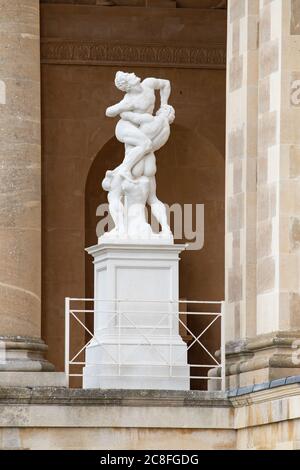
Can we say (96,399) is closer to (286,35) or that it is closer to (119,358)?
(119,358)

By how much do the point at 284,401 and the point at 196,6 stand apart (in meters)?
15.6

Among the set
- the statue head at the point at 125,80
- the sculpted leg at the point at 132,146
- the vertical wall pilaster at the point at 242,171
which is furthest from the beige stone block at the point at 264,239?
the statue head at the point at 125,80

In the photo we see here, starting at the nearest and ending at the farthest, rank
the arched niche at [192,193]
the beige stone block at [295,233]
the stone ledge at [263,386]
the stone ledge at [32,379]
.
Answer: the stone ledge at [263,386] < the beige stone block at [295,233] < the stone ledge at [32,379] < the arched niche at [192,193]

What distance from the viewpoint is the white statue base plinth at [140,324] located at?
3197 cm

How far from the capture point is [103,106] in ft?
141

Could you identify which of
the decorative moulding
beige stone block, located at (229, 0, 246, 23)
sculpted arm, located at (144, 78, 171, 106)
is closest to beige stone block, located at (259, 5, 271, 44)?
beige stone block, located at (229, 0, 246, 23)

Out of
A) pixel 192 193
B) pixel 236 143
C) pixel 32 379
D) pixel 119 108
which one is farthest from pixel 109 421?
pixel 192 193

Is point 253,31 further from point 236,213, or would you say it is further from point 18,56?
point 18,56

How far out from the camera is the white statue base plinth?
31969 millimetres

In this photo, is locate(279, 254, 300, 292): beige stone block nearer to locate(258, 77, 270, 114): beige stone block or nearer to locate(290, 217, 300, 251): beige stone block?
locate(290, 217, 300, 251): beige stone block

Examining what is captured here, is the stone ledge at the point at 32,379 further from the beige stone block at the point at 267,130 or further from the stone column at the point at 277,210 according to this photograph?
the beige stone block at the point at 267,130

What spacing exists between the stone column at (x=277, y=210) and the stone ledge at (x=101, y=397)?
3.56ft
